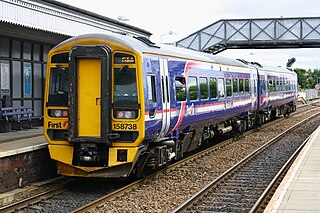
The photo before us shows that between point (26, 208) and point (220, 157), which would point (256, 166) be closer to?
point (220, 157)

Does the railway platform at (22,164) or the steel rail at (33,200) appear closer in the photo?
the steel rail at (33,200)

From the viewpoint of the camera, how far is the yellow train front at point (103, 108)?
1072 centimetres

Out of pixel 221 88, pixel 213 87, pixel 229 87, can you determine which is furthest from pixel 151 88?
pixel 229 87

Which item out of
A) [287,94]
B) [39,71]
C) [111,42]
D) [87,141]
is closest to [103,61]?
[111,42]

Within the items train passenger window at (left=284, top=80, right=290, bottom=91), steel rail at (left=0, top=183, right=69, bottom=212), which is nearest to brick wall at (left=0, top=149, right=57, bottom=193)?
steel rail at (left=0, top=183, right=69, bottom=212)

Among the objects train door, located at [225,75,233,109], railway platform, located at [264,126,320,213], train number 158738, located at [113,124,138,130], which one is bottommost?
railway platform, located at [264,126,320,213]

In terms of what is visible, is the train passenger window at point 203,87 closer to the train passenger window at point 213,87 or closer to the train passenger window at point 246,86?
the train passenger window at point 213,87

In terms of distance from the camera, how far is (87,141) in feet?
35.2

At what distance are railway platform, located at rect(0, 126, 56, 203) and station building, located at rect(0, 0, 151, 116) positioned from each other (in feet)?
12.3

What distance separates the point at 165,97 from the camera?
12.2m

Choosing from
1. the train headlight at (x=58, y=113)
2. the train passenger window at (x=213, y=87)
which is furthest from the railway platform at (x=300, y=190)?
the train headlight at (x=58, y=113)

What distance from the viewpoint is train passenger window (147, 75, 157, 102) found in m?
11.2

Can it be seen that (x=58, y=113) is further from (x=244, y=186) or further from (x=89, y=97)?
(x=244, y=186)

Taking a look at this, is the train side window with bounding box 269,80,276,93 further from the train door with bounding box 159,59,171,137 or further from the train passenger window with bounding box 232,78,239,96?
the train door with bounding box 159,59,171,137
